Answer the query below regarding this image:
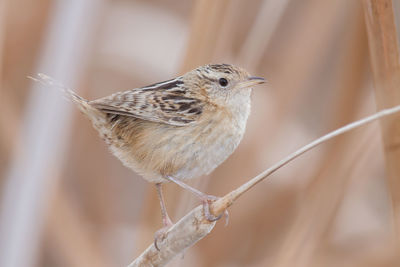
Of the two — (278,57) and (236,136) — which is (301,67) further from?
(236,136)

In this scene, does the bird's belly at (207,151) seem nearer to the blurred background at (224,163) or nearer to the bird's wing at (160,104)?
the bird's wing at (160,104)

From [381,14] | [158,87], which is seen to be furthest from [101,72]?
[381,14]

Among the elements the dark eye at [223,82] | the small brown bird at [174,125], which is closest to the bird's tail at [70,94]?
the small brown bird at [174,125]

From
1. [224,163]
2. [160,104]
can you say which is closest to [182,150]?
[160,104]

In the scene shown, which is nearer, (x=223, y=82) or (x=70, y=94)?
(x=70, y=94)

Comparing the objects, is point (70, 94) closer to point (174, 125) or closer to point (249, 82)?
point (174, 125)

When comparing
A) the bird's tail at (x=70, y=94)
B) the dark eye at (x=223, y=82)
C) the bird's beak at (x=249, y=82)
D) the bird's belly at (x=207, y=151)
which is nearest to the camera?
the bird's tail at (x=70, y=94)

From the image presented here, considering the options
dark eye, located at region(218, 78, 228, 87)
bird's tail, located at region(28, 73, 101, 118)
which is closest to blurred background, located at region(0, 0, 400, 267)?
bird's tail, located at region(28, 73, 101, 118)
